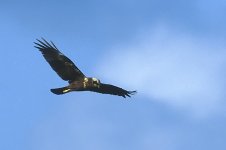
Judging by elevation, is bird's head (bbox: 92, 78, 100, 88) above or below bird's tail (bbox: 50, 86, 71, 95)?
above

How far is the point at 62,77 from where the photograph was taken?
77.8 feet

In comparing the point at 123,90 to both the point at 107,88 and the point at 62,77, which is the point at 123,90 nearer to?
the point at 107,88

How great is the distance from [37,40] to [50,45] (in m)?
0.80

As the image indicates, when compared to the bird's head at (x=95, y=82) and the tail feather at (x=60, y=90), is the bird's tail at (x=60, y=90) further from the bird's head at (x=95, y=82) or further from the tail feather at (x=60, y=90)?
the bird's head at (x=95, y=82)

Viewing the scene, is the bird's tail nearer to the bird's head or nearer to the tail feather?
the tail feather

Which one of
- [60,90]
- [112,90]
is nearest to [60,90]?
[60,90]

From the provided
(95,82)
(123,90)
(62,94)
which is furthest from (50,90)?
(123,90)

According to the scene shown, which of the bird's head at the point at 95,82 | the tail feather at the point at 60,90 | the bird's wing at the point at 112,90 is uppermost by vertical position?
the bird's wing at the point at 112,90

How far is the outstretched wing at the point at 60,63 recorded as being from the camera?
77.5 feet

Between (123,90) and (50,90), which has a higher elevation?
(123,90)

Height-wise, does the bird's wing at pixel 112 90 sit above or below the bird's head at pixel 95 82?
above

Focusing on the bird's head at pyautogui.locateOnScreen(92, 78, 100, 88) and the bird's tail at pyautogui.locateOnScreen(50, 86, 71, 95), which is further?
the bird's head at pyautogui.locateOnScreen(92, 78, 100, 88)

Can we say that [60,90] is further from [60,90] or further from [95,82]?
[95,82]

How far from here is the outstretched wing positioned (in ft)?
77.5
